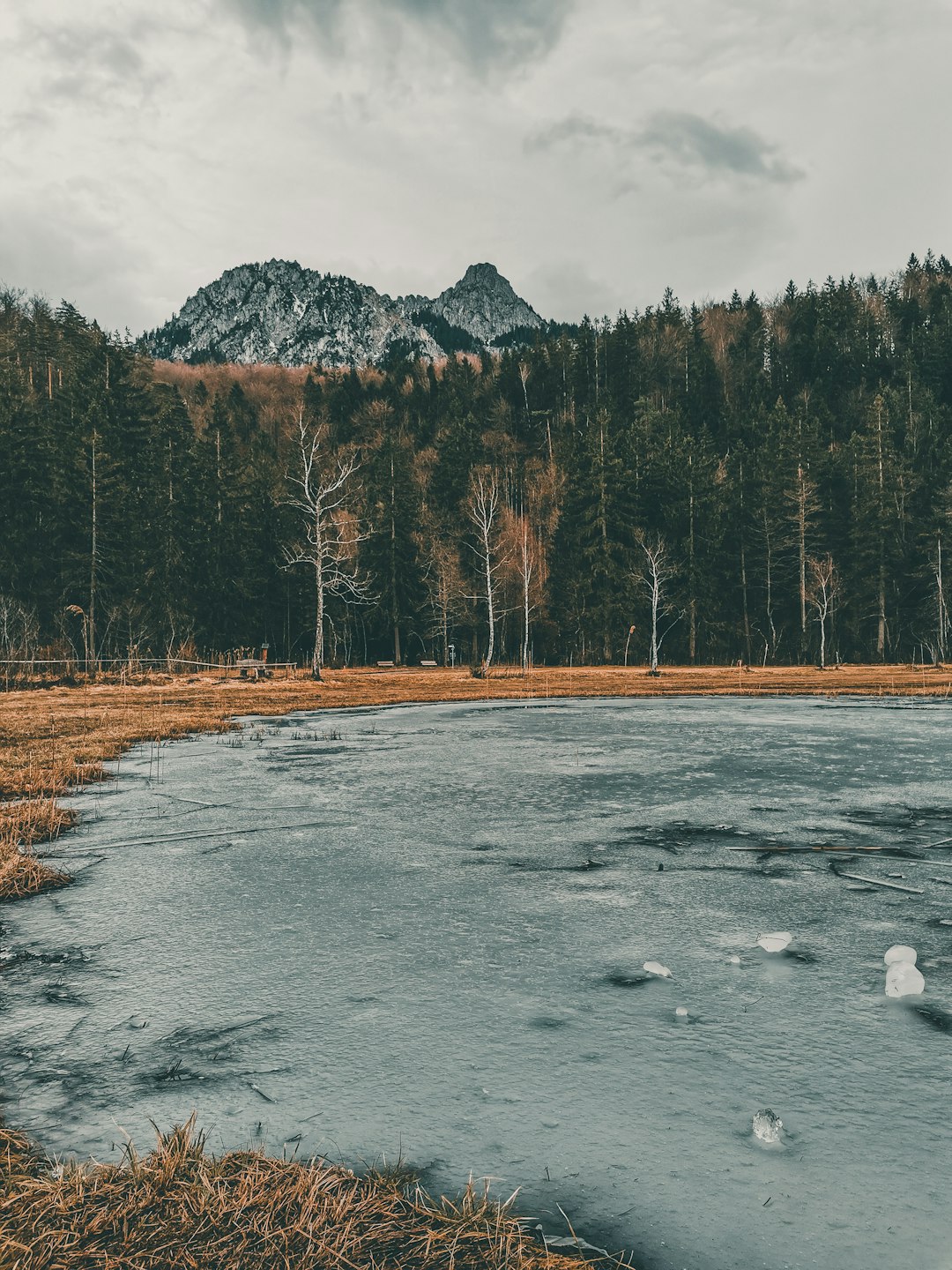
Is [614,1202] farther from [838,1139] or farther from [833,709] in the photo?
[833,709]

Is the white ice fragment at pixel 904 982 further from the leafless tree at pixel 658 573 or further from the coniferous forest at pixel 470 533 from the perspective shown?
the leafless tree at pixel 658 573

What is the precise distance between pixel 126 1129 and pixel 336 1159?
2.67ft

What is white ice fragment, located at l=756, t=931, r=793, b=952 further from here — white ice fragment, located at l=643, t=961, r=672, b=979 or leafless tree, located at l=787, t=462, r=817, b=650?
leafless tree, located at l=787, t=462, r=817, b=650

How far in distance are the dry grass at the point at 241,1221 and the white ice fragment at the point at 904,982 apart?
2622mm

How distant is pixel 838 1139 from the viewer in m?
2.86

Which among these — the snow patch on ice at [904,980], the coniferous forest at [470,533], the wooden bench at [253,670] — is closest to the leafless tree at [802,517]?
the coniferous forest at [470,533]

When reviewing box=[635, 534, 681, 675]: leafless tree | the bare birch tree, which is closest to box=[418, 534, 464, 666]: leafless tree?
box=[635, 534, 681, 675]: leafless tree

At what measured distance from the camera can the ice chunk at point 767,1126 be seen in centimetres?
287

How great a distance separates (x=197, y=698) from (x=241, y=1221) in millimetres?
25513

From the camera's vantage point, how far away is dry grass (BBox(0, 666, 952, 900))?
869 centimetres

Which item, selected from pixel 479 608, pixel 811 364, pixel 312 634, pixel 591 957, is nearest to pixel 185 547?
pixel 312 634

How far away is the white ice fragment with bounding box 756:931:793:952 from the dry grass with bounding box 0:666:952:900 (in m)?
5.08

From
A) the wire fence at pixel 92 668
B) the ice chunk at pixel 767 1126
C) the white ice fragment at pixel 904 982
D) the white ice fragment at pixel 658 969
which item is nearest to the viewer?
the ice chunk at pixel 767 1126

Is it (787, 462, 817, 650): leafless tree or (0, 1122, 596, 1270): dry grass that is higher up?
(787, 462, 817, 650): leafless tree
